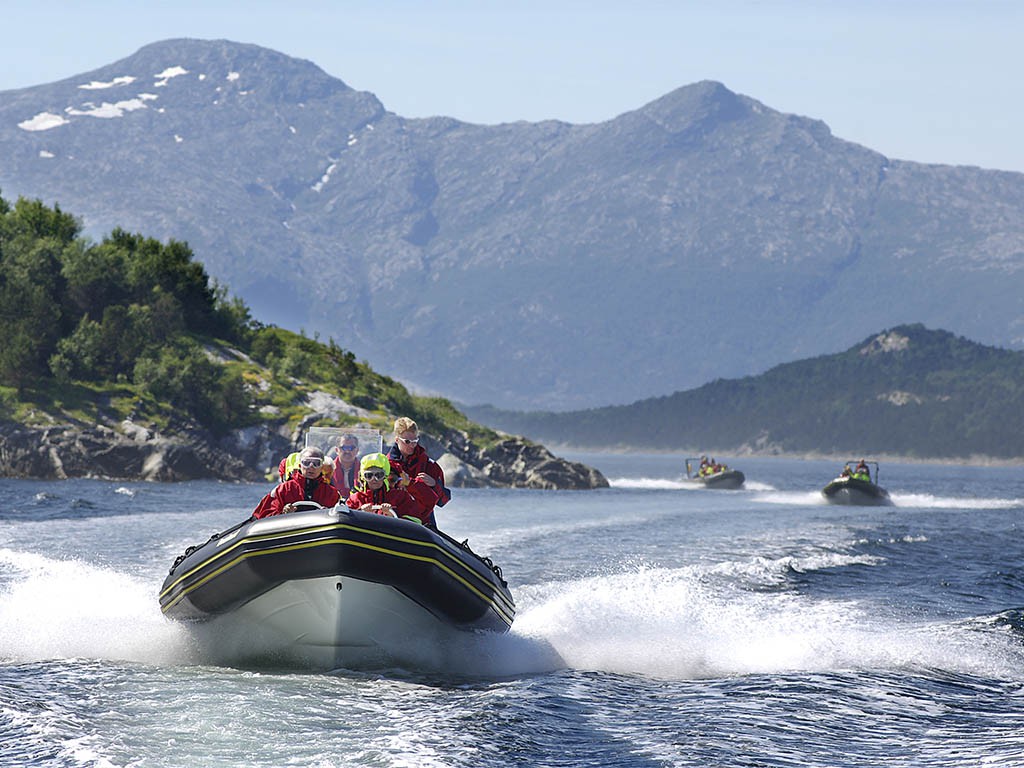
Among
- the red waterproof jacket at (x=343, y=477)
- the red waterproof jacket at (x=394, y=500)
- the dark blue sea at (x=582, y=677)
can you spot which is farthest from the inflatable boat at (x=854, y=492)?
the red waterproof jacket at (x=394, y=500)

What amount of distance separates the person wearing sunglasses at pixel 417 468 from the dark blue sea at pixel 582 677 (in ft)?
6.30

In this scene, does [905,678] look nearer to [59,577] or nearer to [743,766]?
[743,766]

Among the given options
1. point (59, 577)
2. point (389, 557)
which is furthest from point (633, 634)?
point (59, 577)

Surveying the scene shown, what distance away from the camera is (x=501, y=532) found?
41.6m

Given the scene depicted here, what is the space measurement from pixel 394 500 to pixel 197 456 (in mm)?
59529

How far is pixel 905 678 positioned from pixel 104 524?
84.8ft

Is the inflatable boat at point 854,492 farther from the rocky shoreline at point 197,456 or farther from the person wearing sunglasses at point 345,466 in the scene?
the person wearing sunglasses at point 345,466

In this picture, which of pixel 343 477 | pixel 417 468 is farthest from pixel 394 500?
pixel 343 477

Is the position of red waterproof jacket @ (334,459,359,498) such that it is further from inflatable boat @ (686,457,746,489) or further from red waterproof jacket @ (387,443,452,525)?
inflatable boat @ (686,457,746,489)

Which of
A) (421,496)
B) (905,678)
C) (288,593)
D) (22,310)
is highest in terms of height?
(22,310)

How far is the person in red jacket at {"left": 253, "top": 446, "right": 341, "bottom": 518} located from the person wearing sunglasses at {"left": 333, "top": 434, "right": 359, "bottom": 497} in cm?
116

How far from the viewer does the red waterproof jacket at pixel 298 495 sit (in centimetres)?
1688

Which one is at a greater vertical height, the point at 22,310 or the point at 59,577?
the point at 22,310

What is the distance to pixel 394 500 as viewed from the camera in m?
17.2
